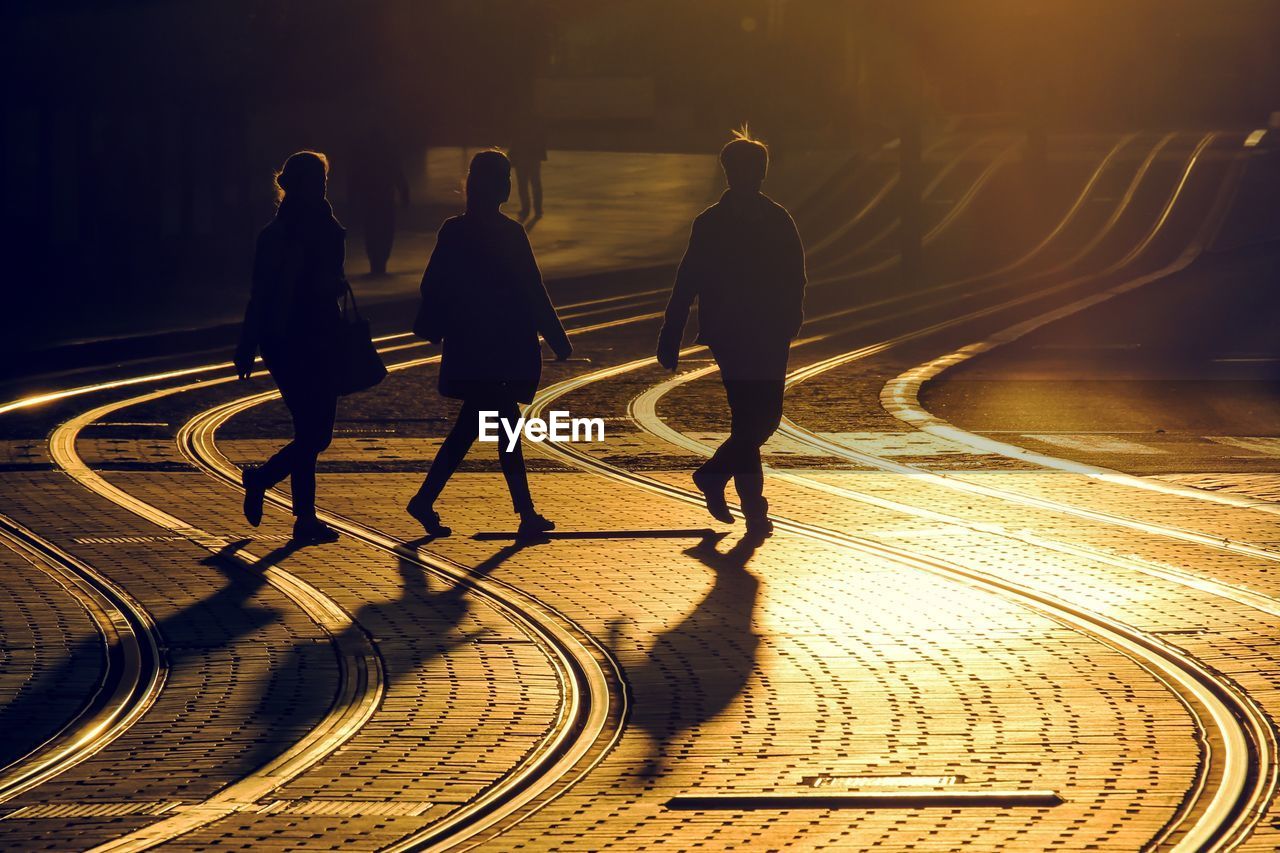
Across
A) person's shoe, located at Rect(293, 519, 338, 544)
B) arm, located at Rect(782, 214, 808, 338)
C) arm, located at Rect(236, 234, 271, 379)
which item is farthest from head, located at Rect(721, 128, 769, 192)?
person's shoe, located at Rect(293, 519, 338, 544)

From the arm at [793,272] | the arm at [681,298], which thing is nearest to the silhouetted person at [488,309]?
the arm at [681,298]

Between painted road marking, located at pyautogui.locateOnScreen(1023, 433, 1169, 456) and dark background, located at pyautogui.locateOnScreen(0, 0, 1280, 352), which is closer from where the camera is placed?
painted road marking, located at pyautogui.locateOnScreen(1023, 433, 1169, 456)

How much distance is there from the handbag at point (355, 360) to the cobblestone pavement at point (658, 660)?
709mm

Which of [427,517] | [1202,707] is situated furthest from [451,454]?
[1202,707]

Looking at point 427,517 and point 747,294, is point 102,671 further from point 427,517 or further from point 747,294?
point 747,294

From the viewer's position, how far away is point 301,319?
31.2ft

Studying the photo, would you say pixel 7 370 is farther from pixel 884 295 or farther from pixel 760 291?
pixel 884 295

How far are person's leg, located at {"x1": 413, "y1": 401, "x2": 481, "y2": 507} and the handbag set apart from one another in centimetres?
46

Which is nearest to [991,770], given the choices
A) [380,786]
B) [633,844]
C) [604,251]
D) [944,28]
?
[633,844]

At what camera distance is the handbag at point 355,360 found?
9.55 meters

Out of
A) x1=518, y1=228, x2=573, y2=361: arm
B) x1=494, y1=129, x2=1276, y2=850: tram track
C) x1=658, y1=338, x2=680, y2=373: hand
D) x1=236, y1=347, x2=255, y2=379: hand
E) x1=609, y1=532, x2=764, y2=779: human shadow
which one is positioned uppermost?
x1=518, y1=228, x2=573, y2=361: arm

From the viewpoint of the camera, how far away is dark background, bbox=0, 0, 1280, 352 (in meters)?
30.4

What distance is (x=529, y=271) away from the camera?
965 cm

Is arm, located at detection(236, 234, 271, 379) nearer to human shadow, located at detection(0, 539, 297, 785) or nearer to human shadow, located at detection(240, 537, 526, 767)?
human shadow, located at detection(0, 539, 297, 785)
